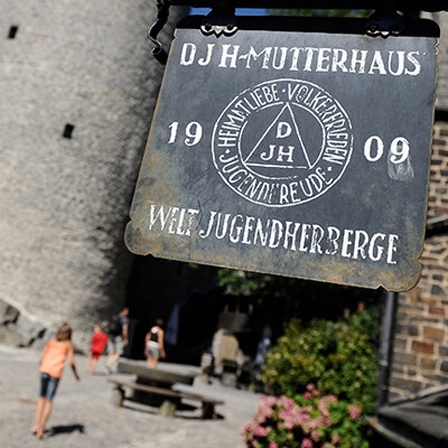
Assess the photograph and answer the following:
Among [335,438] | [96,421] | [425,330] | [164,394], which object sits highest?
[425,330]

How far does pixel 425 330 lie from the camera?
6.04 meters

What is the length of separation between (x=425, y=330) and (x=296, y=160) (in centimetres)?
490

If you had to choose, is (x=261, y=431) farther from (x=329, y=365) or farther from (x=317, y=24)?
(x=317, y=24)

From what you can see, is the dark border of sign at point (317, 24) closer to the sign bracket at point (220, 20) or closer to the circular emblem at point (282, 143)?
the sign bracket at point (220, 20)

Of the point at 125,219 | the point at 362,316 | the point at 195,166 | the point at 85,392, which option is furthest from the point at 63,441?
the point at 125,219

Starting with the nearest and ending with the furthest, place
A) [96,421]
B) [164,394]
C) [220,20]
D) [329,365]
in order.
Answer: [220,20] → [96,421] → [329,365] → [164,394]

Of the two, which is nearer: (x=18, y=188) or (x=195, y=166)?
(x=195, y=166)

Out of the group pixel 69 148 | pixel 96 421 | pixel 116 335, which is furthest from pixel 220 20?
pixel 116 335

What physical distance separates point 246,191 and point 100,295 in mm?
15648

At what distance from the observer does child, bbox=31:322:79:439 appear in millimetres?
5648

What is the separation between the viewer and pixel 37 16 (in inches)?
669

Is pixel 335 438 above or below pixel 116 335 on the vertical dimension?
below

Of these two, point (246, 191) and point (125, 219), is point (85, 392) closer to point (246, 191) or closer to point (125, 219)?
point (246, 191)

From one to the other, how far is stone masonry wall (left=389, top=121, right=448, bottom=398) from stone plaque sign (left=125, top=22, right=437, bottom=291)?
15.5 ft
